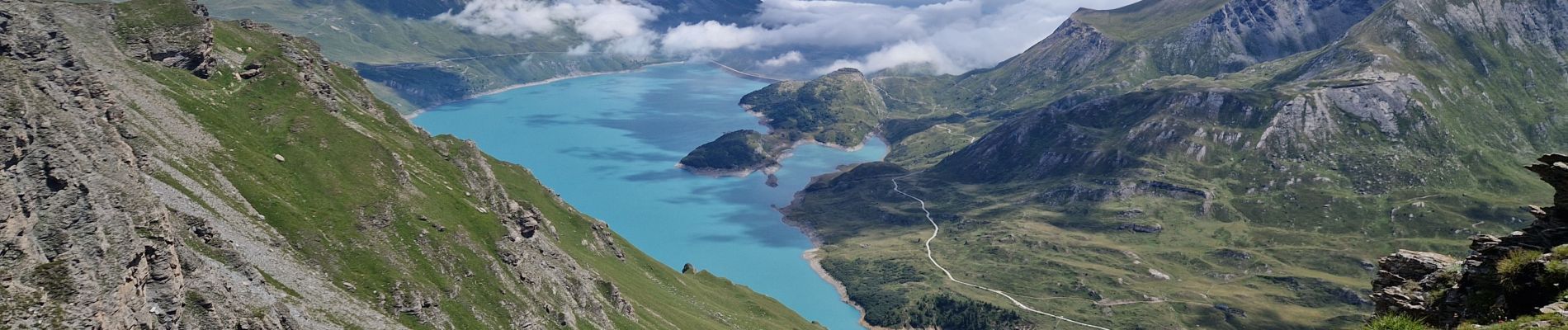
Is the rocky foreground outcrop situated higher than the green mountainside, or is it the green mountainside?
the rocky foreground outcrop

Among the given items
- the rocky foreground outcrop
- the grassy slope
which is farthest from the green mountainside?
the rocky foreground outcrop

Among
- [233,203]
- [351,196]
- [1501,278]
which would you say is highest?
[1501,278]

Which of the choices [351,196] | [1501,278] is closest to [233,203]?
[351,196]

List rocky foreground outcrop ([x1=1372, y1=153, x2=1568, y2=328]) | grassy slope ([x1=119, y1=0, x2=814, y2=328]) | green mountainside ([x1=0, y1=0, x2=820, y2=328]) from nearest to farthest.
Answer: rocky foreground outcrop ([x1=1372, y1=153, x2=1568, y2=328]), green mountainside ([x1=0, y1=0, x2=820, y2=328]), grassy slope ([x1=119, y1=0, x2=814, y2=328])

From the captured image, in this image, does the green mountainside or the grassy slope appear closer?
the green mountainside

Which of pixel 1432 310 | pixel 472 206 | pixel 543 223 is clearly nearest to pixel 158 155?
pixel 472 206

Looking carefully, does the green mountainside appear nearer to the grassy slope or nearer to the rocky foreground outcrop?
the grassy slope

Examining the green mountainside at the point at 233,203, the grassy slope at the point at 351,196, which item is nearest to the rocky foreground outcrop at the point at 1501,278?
the green mountainside at the point at 233,203

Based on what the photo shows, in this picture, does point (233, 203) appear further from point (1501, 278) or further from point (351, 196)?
point (1501, 278)
